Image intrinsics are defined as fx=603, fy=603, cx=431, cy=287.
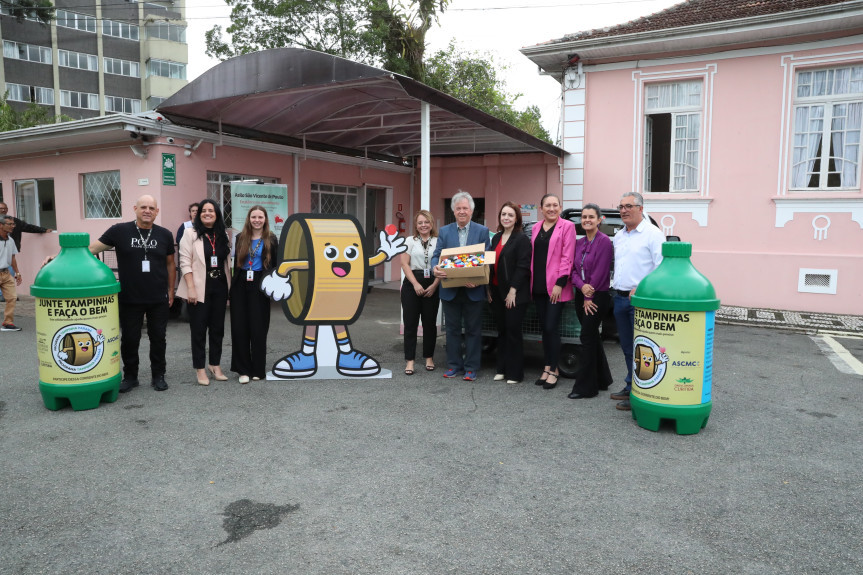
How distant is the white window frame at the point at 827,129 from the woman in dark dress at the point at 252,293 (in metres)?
9.12

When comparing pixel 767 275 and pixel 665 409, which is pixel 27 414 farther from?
pixel 767 275

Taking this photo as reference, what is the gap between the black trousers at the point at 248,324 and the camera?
5898mm

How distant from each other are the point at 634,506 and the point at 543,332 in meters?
2.61

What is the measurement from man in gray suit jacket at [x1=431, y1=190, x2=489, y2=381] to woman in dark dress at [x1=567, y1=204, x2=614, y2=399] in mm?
993

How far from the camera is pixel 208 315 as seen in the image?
19.1 ft

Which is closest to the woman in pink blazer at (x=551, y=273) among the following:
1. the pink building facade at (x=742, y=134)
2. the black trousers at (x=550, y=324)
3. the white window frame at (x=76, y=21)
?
the black trousers at (x=550, y=324)

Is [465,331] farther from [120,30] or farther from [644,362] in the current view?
[120,30]

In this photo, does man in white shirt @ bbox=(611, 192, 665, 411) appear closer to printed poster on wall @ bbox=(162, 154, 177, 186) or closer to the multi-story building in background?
printed poster on wall @ bbox=(162, 154, 177, 186)

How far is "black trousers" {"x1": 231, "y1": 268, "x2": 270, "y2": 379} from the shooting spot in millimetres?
5898

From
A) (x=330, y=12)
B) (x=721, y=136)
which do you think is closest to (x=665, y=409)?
(x=721, y=136)

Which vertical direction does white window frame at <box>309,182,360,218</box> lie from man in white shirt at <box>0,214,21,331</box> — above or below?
above

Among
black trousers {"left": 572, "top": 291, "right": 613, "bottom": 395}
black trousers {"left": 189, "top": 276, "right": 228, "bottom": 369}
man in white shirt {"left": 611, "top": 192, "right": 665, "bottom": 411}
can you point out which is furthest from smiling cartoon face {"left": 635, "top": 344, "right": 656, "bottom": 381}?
black trousers {"left": 189, "top": 276, "right": 228, "bottom": 369}

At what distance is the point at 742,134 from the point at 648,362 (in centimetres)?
791

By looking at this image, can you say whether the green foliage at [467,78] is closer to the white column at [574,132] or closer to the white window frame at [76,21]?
the white column at [574,132]
